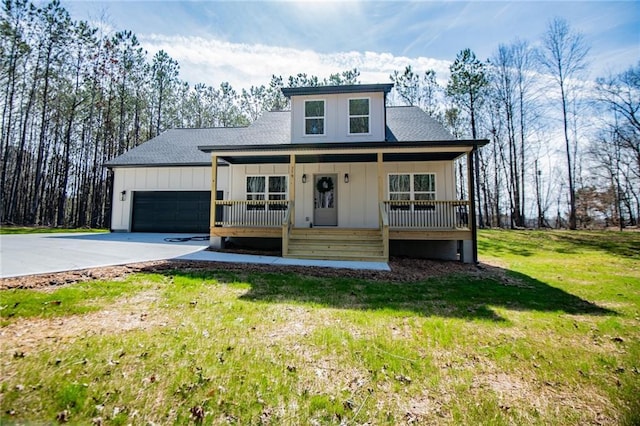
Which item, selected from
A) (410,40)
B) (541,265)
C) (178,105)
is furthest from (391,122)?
(178,105)

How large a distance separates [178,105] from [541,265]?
29.8 m

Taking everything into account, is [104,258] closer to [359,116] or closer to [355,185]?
[355,185]

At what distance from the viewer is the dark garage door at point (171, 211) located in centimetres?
1477

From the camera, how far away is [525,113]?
22.3 metres

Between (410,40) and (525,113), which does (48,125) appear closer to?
(410,40)

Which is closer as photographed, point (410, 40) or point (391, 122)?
point (410, 40)

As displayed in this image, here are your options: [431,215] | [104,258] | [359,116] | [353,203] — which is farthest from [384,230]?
[104,258]

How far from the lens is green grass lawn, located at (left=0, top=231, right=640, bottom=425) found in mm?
2420

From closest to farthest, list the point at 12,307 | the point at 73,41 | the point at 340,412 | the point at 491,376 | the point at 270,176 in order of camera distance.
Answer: the point at 340,412
the point at 491,376
the point at 12,307
the point at 270,176
the point at 73,41

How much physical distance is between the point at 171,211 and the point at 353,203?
31.6 feet

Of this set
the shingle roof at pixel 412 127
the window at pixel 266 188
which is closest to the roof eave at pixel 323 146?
the shingle roof at pixel 412 127

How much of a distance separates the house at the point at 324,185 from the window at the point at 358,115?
0.14ft

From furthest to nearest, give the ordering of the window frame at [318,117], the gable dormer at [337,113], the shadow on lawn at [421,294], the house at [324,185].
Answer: the window frame at [318,117]
the gable dormer at [337,113]
the house at [324,185]
the shadow on lawn at [421,294]

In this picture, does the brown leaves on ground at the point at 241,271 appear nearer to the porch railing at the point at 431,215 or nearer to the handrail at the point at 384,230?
the handrail at the point at 384,230
